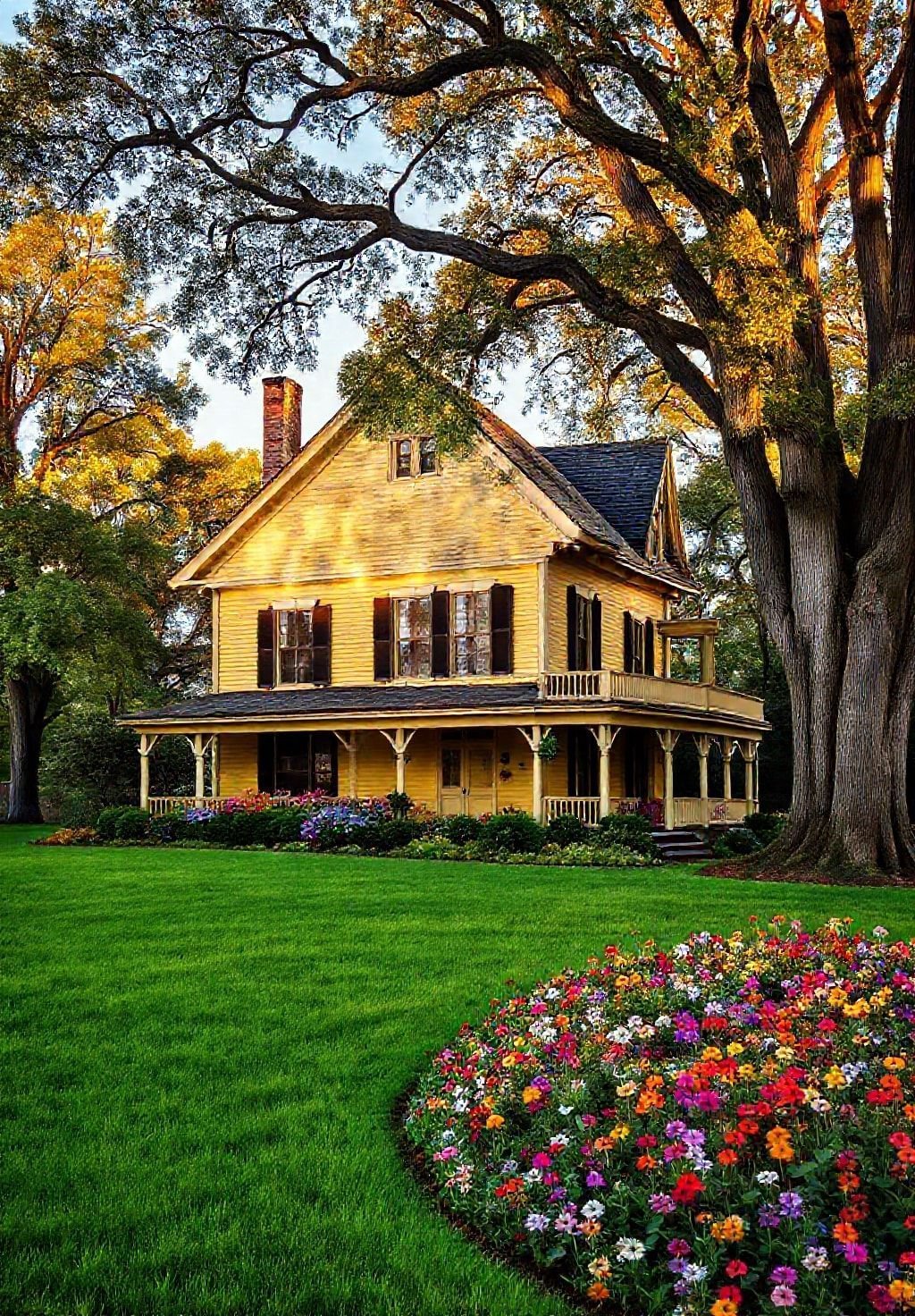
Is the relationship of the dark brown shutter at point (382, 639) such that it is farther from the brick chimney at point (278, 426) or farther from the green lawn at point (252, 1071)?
the green lawn at point (252, 1071)

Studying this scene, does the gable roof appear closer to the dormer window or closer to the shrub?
the dormer window

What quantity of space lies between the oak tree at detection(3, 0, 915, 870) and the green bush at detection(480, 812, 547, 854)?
4.70 m

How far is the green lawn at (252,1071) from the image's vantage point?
13.2ft

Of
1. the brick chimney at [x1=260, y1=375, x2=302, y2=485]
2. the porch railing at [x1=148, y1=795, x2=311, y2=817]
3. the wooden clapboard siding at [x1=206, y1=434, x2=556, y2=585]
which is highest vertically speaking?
the brick chimney at [x1=260, y1=375, x2=302, y2=485]

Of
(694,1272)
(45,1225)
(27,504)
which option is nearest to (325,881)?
(45,1225)

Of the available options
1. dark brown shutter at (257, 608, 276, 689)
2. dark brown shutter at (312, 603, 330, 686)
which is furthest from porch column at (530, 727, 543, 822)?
dark brown shutter at (257, 608, 276, 689)

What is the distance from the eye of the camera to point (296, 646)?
87.2 feet

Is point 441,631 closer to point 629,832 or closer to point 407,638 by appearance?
point 407,638

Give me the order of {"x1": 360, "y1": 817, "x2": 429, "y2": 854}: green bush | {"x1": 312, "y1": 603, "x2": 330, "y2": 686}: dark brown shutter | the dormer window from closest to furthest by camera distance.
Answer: {"x1": 360, "y1": 817, "x2": 429, "y2": 854}: green bush → the dormer window → {"x1": 312, "y1": 603, "x2": 330, "y2": 686}: dark brown shutter

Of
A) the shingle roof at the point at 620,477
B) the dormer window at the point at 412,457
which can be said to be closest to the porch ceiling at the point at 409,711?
the dormer window at the point at 412,457

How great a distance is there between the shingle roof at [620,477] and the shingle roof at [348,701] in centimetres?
595

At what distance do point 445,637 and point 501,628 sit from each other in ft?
4.70

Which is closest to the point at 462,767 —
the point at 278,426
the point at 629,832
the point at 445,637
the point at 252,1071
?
the point at 445,637

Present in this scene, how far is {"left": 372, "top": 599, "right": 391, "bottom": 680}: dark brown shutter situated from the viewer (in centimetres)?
2523
